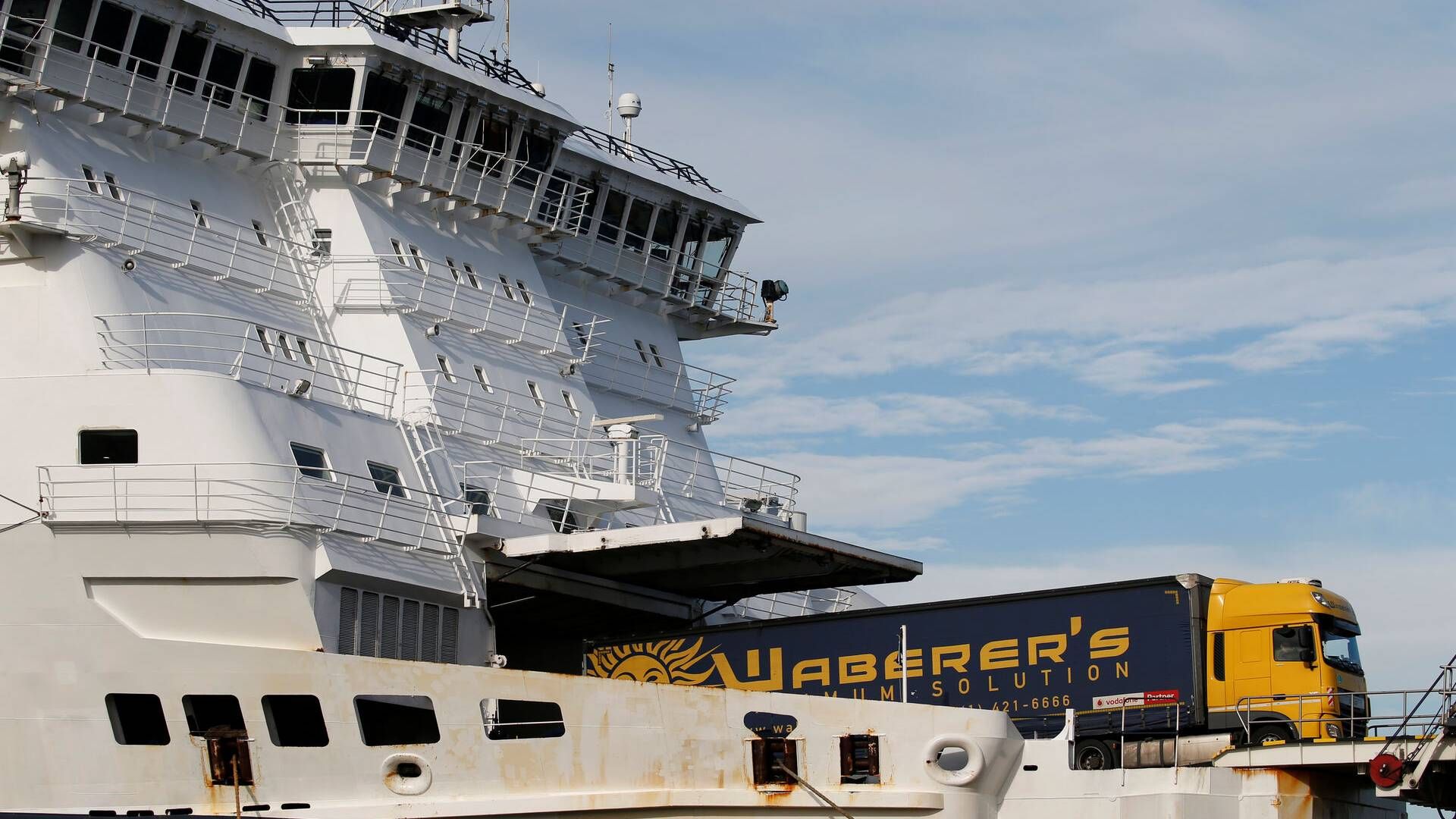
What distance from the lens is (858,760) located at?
19.2 meters

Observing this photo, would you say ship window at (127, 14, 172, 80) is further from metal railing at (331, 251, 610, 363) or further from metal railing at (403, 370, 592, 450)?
metal railing at (403, 370, 592, 450)

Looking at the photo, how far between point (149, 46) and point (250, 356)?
489 centimetres

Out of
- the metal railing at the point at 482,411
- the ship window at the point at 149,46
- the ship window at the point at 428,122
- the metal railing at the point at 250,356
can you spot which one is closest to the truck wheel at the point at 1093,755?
the metal railing at the point at 482,411

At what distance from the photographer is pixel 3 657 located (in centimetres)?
1861

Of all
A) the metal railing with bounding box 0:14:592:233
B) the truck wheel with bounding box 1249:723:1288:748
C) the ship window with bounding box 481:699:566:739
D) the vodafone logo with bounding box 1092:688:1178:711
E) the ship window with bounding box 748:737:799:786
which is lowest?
the ship window with bounding box 748:737:799:786

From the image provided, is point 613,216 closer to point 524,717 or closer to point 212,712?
point 524,717

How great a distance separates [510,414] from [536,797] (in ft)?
27.1

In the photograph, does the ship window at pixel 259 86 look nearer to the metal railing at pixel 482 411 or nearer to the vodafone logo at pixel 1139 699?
the metal railing at pixel 482 411

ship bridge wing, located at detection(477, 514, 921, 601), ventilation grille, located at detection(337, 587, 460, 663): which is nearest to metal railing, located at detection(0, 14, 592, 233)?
ship bridge wing, located at detection(477, 514, 921, 601)

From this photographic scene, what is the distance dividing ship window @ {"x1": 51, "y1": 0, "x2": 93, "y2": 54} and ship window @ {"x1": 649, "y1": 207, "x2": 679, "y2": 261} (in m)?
11.1

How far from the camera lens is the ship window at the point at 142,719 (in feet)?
62.0

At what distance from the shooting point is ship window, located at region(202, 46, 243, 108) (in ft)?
85.0

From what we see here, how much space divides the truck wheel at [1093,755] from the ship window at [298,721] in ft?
26.8

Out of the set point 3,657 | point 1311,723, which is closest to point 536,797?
point 3,657
